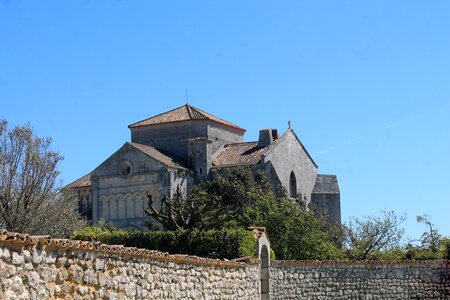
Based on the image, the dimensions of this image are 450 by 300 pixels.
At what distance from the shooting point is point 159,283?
12.6 m

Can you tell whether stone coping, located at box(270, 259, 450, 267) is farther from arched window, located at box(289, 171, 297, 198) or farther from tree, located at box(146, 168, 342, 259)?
arched window, located at box(289, 171, 297, 198)

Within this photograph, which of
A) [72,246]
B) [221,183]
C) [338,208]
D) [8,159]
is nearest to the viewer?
[72,246]

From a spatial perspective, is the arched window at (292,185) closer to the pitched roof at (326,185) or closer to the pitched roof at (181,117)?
the pitched roof at (326,185)

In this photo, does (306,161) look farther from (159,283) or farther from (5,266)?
(5,266)

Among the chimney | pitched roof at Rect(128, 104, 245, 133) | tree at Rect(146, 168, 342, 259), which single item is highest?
pitched roof at Rect(128, 104, 245, 133)

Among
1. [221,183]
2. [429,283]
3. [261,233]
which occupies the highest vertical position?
[221,183]

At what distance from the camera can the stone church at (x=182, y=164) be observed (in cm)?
5209

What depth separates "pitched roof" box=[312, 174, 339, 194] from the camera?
58.5m

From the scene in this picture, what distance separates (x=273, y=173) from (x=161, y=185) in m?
8.05

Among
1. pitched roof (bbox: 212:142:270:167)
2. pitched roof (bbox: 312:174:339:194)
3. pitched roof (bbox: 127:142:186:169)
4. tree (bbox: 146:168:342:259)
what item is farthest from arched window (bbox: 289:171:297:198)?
tree (bbox: 146:168:342:259)

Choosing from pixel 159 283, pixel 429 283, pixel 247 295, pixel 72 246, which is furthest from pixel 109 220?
pixel 72 246

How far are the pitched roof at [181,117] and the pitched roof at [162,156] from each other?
288 cm

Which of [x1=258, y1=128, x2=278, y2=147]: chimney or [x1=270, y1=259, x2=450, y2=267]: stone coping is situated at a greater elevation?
[x1=258, y1=128, x2=278, y2=147]: chimney

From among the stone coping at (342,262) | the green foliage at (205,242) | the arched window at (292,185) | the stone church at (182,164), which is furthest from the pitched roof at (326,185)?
the green foliage at (205,242)
